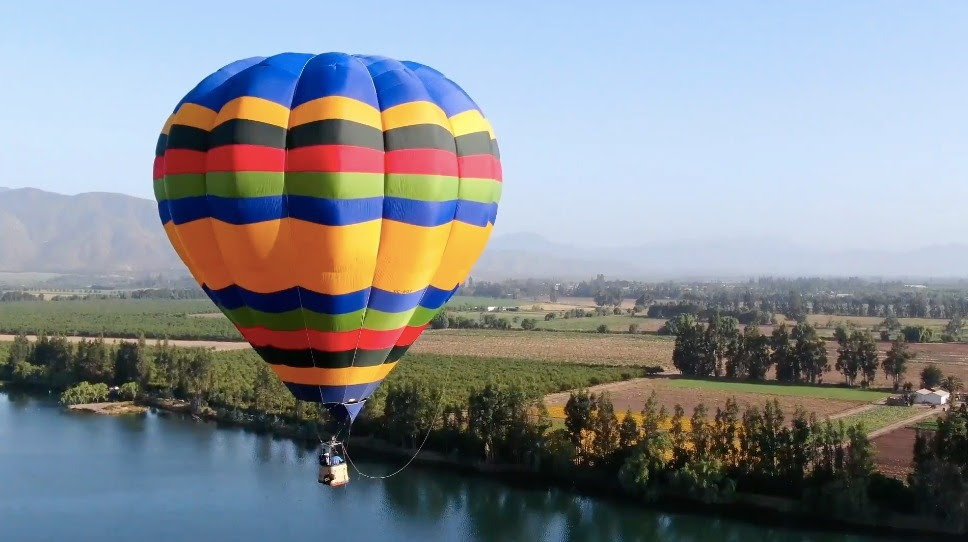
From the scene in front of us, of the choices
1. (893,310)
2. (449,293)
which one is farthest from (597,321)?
(449,293)

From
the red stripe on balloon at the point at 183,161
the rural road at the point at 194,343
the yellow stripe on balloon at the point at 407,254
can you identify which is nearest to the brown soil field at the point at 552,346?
the rural road at the point at 194,343

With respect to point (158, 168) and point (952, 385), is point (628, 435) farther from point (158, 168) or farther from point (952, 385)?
point (952, 385)

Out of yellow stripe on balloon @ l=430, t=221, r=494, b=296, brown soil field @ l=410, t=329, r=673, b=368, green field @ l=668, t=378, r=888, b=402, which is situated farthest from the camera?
brown soil field @ l=410, t=329, r=673, b=368

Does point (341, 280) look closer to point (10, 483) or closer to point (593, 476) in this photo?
point (593, 476)

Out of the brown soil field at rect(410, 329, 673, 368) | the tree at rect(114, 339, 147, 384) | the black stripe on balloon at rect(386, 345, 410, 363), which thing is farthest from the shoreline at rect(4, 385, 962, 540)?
the brown soil field at rect(410, 329, 673, 368)

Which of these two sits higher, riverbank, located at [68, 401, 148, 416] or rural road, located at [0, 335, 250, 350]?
rural road, located at [0, 335, 250, 350]

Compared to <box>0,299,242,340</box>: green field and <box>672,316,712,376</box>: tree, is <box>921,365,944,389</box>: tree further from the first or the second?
<box>0,299,242,340</box>: green field
